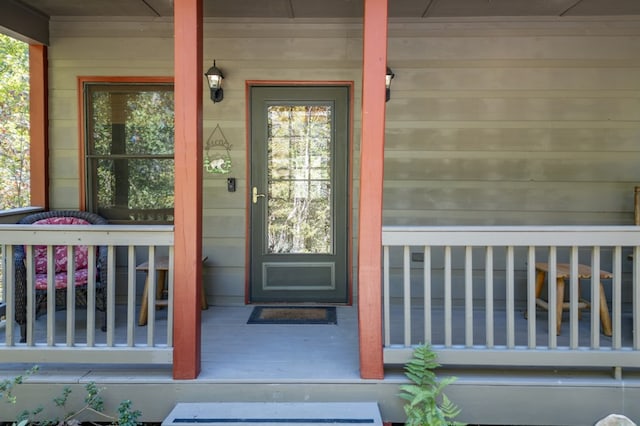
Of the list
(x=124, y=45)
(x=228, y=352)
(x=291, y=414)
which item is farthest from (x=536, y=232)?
(x=124, y=45)

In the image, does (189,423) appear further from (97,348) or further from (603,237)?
(603,237)

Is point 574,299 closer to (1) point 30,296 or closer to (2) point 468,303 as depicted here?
(2) point 468,303

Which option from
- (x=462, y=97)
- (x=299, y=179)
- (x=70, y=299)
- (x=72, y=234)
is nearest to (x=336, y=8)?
(x=462, y=97)

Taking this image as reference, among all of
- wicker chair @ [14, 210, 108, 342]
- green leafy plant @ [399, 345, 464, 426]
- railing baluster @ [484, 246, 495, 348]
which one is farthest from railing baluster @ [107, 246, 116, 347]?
railing baluster @ [484, 246, 495, 348]

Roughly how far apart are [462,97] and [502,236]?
5.80 ft

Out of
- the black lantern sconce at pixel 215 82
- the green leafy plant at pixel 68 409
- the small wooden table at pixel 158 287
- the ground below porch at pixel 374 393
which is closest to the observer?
the green leafy plant at pixel 68 409

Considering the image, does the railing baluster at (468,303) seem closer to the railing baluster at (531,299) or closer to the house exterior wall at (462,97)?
the railing baluster at (531,299)

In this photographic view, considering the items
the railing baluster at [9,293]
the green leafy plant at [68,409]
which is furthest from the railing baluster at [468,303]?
the railing baluster at [9,293]

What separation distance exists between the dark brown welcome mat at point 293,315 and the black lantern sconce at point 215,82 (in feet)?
5.92

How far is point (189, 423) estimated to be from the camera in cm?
223

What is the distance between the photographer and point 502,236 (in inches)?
96.7

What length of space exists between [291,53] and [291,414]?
282 cm

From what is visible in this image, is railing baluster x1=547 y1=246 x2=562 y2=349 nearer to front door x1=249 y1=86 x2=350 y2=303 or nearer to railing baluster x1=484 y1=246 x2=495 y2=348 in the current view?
railing baluster x1=484 y1=246 x2=495 y2=348

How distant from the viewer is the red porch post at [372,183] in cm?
237
